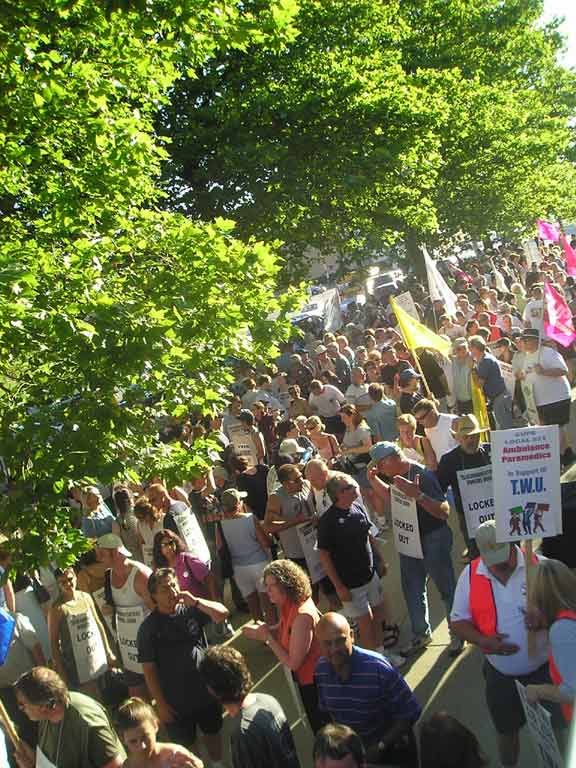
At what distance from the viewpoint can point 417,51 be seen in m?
30.4

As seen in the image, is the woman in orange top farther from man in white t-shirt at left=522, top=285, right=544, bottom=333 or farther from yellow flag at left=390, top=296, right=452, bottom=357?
man in white t-shirt at left=522, top=285, right=544, bottom=333

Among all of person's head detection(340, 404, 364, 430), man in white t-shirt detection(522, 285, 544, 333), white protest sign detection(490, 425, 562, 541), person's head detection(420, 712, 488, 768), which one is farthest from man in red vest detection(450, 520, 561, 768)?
man in white t-shirt detection(522, 285, 544, 333)

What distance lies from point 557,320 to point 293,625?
635 cm

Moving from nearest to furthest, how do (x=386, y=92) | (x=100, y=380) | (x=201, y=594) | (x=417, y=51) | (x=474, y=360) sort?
(x=100, y=380) → (x=201, y=594) → (x=474, y=360) → (x=386, y=92) → (x=417, y=51)

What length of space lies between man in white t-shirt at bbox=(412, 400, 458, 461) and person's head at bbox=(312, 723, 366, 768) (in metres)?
4.79

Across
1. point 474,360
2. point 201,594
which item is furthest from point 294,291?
point 201,594

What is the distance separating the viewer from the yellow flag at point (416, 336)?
40.6 feet

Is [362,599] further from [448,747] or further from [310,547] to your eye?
[448,747]

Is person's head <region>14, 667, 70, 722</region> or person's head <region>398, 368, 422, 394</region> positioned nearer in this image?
person's head <region>14, 667, 70, 722</region>

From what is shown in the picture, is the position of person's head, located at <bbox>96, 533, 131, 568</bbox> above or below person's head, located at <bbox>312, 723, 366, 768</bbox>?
above

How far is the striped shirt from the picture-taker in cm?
438

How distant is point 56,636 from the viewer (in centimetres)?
655

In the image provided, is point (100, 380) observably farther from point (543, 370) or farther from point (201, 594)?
point (543, 370)

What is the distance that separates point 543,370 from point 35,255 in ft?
18.8
